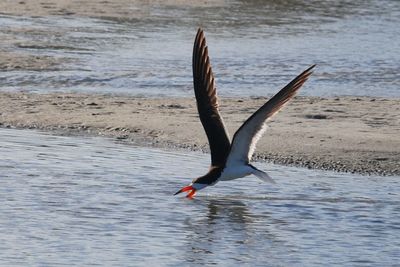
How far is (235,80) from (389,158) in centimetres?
484

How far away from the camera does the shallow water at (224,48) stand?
15828 millimetres

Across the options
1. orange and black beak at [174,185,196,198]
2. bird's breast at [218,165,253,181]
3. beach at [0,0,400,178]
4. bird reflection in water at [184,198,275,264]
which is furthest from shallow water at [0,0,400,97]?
bird's breast at [218,165,253,181]

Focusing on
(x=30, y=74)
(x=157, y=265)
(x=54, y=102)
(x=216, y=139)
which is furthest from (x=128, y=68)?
(x=157, y=265)

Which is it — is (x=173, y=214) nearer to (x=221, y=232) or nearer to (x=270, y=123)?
(x=221, y=232)

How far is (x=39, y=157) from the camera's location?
1165 centimetres

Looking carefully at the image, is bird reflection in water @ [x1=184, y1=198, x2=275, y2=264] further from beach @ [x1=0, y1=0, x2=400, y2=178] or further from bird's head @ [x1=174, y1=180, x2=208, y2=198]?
beach @ [x1=0, y1=0, x2=400, y2=178]

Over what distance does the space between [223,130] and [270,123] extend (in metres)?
3.59

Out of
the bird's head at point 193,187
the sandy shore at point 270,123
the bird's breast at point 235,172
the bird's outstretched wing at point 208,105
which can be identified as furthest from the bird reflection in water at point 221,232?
the sandy shore at point 270,123

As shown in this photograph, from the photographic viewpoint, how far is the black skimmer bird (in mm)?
9062

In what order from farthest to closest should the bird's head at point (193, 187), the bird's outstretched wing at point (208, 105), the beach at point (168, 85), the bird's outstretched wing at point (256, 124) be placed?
the beach at point (168, 85) < the bird's head at point (193, 187) < the bird's outstretched wing at point (208, 105) < the bird's outstretched wing at point (256, 124)

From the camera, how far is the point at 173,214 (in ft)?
31.7

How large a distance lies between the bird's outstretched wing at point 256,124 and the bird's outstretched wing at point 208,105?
11 cm

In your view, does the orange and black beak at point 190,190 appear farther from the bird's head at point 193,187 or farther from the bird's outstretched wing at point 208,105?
the bird's outstretched wing at point 208,105

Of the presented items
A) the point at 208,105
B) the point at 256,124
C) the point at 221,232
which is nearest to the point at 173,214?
the point at 221,232
